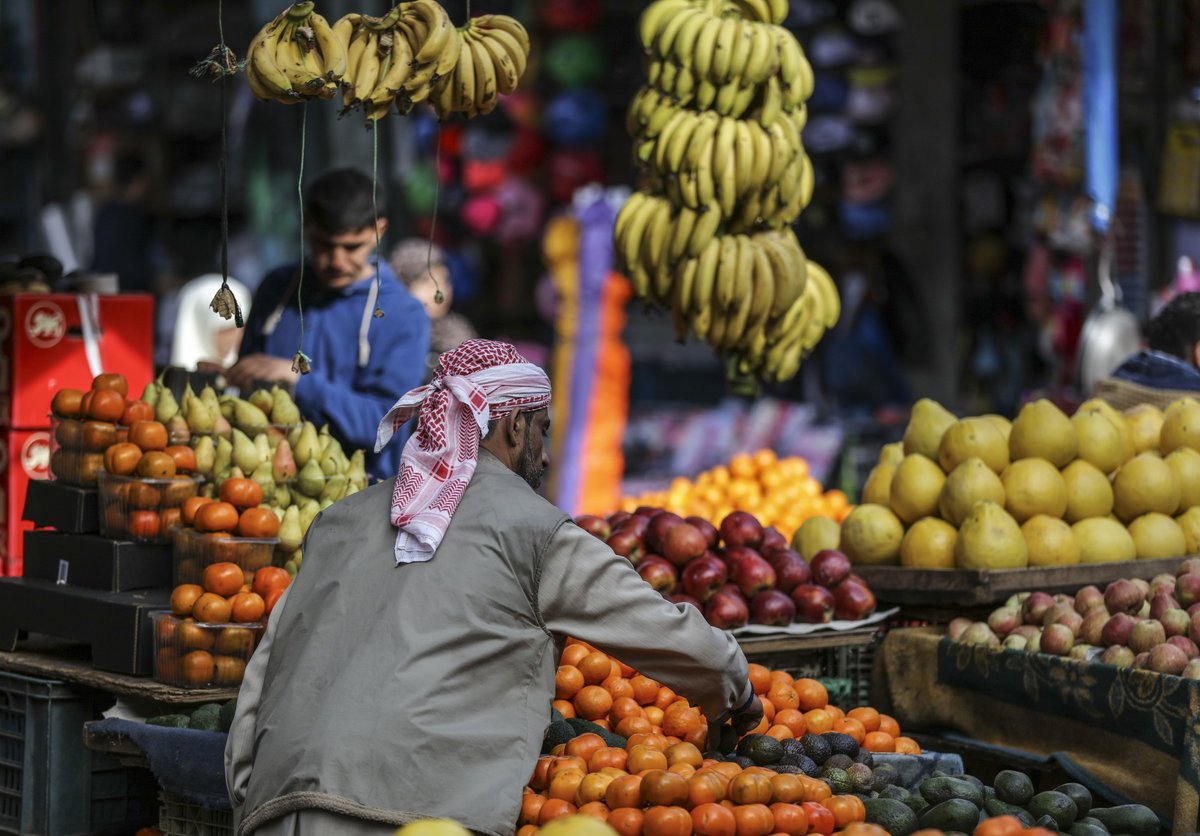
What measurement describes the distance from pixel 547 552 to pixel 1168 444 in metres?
2.91

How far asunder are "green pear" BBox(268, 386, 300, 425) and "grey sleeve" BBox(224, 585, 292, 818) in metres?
1.46

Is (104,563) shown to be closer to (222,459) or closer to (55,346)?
(222,459)

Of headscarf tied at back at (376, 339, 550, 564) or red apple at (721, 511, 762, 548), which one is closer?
headscarf tied at back at (376, 339, 550, 564)

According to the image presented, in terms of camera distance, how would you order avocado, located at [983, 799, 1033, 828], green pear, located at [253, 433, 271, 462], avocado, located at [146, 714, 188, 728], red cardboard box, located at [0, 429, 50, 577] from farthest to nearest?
red cardboard box, located at [0, 429, 50, 577]
green pear, located at [253, 433, 271, 462]
avocado, located at [146, 714, 188, 728]
avocado, located at [983, 799, 1033, 828]

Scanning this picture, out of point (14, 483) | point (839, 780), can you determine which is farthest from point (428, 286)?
point (839, 780)

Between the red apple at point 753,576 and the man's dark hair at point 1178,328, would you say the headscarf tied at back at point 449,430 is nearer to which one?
the red apple at point 753,576

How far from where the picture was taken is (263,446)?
442cm

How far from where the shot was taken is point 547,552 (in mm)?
2990

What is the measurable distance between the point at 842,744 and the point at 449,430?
3.84ft

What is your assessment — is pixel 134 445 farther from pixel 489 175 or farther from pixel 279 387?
pixel 489 175

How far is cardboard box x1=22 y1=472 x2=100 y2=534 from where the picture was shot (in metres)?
4.28

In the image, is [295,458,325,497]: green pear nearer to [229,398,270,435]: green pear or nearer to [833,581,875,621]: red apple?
[229,398,270,435]: green pear

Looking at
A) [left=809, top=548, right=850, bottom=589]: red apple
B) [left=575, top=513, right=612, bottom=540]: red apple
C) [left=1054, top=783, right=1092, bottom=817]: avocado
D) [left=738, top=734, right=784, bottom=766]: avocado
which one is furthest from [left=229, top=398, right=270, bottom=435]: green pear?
[left=1054, top=783, right=1092, bottom=817]: avocado

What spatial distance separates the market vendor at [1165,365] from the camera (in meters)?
5.62
